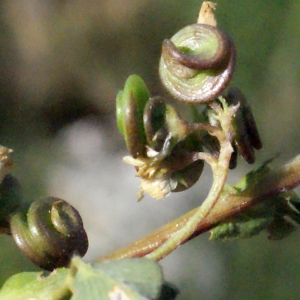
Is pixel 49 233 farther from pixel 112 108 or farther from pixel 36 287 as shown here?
pixel 112 108

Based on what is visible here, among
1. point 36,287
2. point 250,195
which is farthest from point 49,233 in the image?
point 250,195

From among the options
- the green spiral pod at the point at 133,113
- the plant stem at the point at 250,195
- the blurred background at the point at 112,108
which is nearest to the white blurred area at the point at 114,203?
the blurred background at the point at 112,108

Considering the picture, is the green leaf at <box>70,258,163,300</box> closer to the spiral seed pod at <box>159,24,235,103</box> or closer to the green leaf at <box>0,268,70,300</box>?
the green leaf at <box>0,268,70,300</box>

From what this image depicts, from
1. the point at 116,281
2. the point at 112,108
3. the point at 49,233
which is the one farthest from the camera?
the point at 112,108

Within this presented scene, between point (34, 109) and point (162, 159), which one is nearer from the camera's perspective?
point (162, 159)

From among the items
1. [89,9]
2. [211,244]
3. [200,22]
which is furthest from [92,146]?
[200,22]

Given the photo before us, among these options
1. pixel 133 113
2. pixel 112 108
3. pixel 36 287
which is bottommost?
pixel 112 108

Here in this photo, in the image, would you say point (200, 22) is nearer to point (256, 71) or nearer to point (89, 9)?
point (256, 71)

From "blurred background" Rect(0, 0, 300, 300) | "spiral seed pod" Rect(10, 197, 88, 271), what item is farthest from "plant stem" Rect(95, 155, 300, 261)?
"blurred background" Rect(0, 0, 300, 300)
